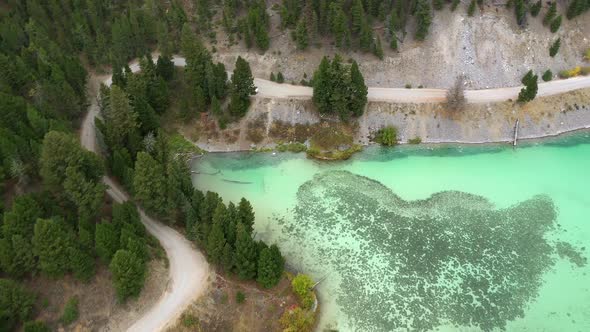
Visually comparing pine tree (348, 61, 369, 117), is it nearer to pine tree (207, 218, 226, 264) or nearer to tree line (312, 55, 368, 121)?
tree line (312, 55, 368, 121)

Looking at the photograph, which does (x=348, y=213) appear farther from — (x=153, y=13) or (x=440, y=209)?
(x=153, y=13)

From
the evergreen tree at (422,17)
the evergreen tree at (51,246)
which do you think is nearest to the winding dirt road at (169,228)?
the evergreen tree at (51,246)

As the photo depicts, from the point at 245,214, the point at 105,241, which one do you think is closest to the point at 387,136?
the point at 245,214

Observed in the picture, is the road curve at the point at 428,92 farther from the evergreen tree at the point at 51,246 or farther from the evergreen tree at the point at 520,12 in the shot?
the evergreen tree at the point at 51,246

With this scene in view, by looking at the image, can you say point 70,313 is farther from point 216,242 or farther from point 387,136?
point 387,136

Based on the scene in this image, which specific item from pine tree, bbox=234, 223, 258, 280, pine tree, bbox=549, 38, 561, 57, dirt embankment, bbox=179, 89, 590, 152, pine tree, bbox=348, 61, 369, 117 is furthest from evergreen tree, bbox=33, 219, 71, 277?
pine tree, bbox=549, 38, 561, 57
